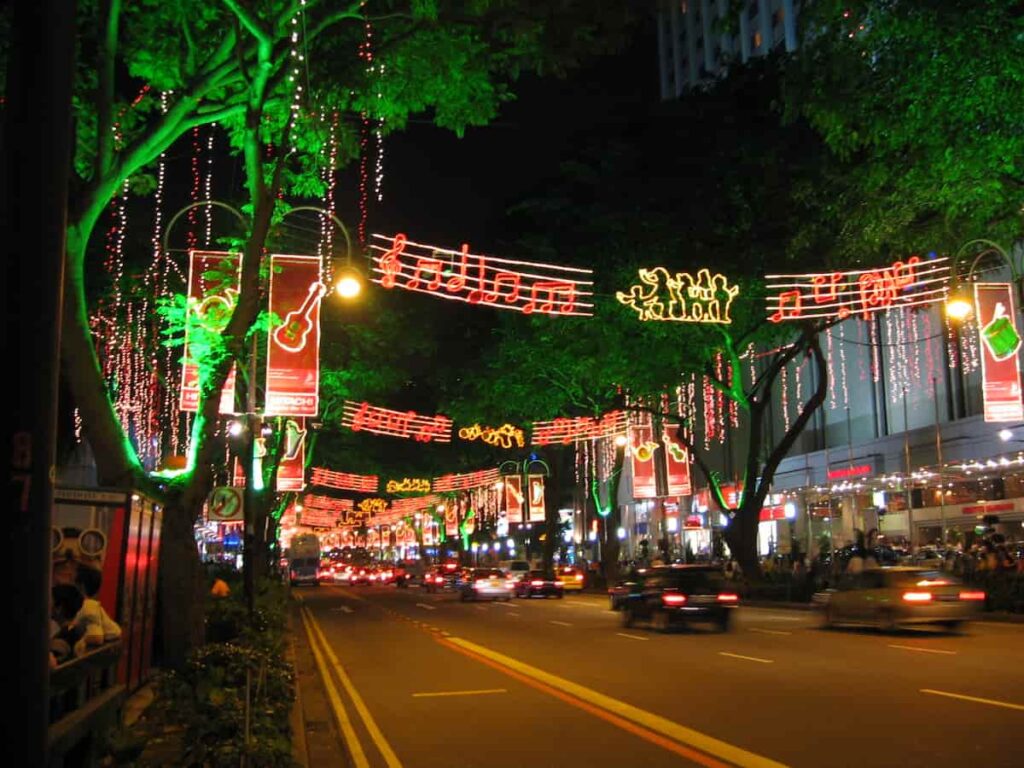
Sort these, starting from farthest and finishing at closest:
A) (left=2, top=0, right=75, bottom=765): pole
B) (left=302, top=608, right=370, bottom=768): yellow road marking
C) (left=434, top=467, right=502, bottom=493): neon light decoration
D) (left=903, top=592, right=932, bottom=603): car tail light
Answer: (left=434, top=467, right=502, bottom=493): neon light decoration < (left=903, top=592, right=932, bottom=603): car tail light < (left=302, top=608, right=370, bottom=768): yellow road marking < (left=2, top=0, right=75, bottom=765): pole

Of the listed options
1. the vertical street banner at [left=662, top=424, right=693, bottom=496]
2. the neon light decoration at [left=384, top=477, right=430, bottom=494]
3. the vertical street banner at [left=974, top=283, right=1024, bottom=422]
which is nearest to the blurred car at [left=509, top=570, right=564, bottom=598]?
the vertical street banner at [left=662, top=424, right=693, bottom=496]

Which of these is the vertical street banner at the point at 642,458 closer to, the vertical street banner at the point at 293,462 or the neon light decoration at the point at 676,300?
the vertical street banner at the point at 293,462

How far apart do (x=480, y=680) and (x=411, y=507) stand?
70.9 meters

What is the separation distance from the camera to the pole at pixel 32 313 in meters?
3.62

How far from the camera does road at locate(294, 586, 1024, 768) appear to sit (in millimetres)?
9945

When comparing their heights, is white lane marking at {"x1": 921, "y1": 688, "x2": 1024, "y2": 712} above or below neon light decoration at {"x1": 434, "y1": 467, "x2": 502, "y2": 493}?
below

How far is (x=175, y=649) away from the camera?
43.7 ft

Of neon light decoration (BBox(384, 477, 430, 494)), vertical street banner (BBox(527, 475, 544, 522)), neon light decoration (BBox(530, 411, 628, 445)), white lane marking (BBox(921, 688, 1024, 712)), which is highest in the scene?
neon light decoration (BBox(530, 411, 628, 445))

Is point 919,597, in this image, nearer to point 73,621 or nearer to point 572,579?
point 73,621

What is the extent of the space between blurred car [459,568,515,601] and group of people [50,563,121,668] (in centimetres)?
3672

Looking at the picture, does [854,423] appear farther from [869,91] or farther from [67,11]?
[67,11]

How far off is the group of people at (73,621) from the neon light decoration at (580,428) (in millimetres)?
33697

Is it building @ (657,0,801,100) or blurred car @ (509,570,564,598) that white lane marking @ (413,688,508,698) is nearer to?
blurred car @ (509,570,564,598)

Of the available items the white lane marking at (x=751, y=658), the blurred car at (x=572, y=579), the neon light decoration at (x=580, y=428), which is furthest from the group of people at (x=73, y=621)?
the blurred car at (x=572, y=579)
